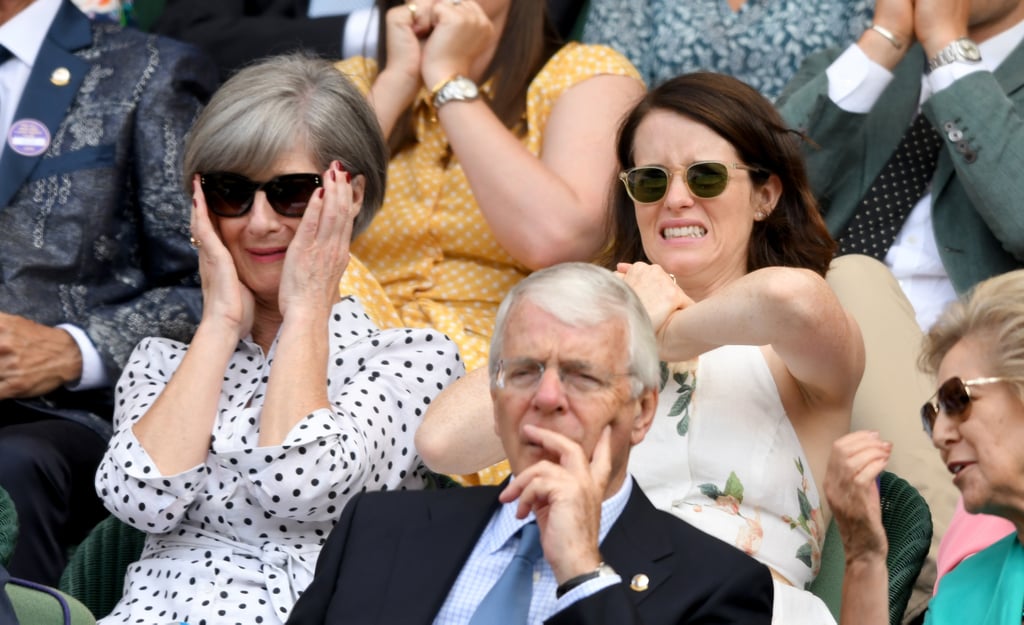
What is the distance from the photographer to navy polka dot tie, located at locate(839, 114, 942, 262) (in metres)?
4.79

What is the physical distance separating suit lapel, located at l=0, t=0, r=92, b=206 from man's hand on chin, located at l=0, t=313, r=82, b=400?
0.46 m

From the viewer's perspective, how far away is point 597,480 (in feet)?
9.11

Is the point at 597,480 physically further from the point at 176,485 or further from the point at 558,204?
the point at 558,204

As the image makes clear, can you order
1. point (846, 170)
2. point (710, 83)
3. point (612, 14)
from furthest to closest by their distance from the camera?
point (612, 14)
point (846, 170)
point (710, 83)

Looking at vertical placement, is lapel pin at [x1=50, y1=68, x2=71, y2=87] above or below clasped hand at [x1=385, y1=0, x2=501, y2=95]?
below

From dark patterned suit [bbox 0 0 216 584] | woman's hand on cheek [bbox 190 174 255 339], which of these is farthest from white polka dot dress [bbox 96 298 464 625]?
dark patterned suit [bbox 0 0 216 584]

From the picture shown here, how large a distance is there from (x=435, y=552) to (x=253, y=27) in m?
3.10

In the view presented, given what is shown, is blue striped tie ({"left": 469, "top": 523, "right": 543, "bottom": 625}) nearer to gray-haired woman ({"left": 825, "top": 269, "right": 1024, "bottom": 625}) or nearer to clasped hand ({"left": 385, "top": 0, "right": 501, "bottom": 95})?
gray-haired woman ({"left": 825, "top": 269, "right": 1024, "bottom": 625})

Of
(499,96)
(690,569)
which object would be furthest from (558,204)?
(690,569)

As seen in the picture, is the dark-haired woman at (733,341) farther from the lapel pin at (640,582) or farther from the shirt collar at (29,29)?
the shirt collar at (29,29)

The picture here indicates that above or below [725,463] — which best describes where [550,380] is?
above

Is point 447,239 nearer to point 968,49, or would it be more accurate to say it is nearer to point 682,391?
point 682,391

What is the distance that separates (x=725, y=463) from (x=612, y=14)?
2.39 metres

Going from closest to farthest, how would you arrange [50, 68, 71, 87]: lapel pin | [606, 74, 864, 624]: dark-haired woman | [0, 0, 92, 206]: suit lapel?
[606, 74, 864, 624]: dark-haired woman
[0, 0, 92, 206]: suit lapel
[50, 68, 71, 87]: lapel pin
